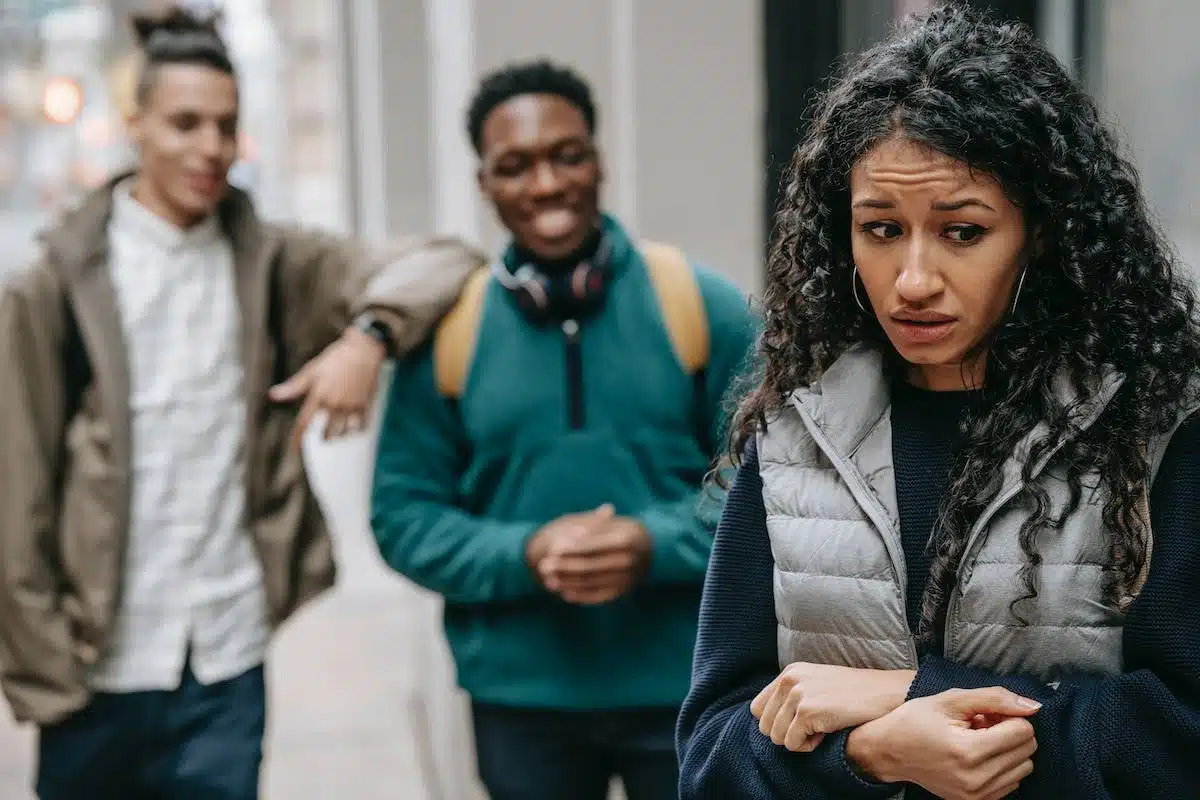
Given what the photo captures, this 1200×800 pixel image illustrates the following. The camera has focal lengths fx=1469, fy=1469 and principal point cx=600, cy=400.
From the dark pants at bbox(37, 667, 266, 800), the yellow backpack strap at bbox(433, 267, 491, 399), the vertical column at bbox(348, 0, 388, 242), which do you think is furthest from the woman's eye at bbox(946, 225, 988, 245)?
the vertical column at bbox(348, 0, 388, 242)

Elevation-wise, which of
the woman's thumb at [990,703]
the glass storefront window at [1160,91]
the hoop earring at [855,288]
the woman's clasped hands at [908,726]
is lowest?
the woman's clasped hands at [908,726]

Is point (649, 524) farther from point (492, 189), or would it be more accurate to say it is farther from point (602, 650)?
point (492, 189)

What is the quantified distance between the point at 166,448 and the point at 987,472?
81.3 inches

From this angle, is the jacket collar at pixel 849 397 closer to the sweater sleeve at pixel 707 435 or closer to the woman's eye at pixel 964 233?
the woman's eye at pixel 964 233

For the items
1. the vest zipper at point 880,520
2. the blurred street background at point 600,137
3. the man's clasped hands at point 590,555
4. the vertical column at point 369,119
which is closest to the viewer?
the vest zipper at point 880,520

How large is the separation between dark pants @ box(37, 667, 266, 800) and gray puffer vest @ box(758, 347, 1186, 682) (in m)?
1.82

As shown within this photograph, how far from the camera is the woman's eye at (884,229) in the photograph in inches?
63.3

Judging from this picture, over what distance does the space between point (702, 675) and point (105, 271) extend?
1.88 m

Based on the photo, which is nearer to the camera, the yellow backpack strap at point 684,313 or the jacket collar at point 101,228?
the yellow backpack strap at point 684,313

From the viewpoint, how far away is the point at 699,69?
3.86 metres

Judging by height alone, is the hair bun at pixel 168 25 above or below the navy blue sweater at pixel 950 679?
above

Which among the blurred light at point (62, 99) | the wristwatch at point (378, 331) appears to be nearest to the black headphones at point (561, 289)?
the wristwatch at point (378, 331)

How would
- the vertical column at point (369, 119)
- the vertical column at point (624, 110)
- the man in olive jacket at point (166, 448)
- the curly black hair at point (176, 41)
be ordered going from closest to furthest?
1. the man in olive jacket at point (166, 448)
2. the curly black hair at point (176, 41)
3. the vertical column at point (624, 110)
4. the vertical column at point (369, 119)

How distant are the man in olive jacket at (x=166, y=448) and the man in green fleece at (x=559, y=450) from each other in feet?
0.69
